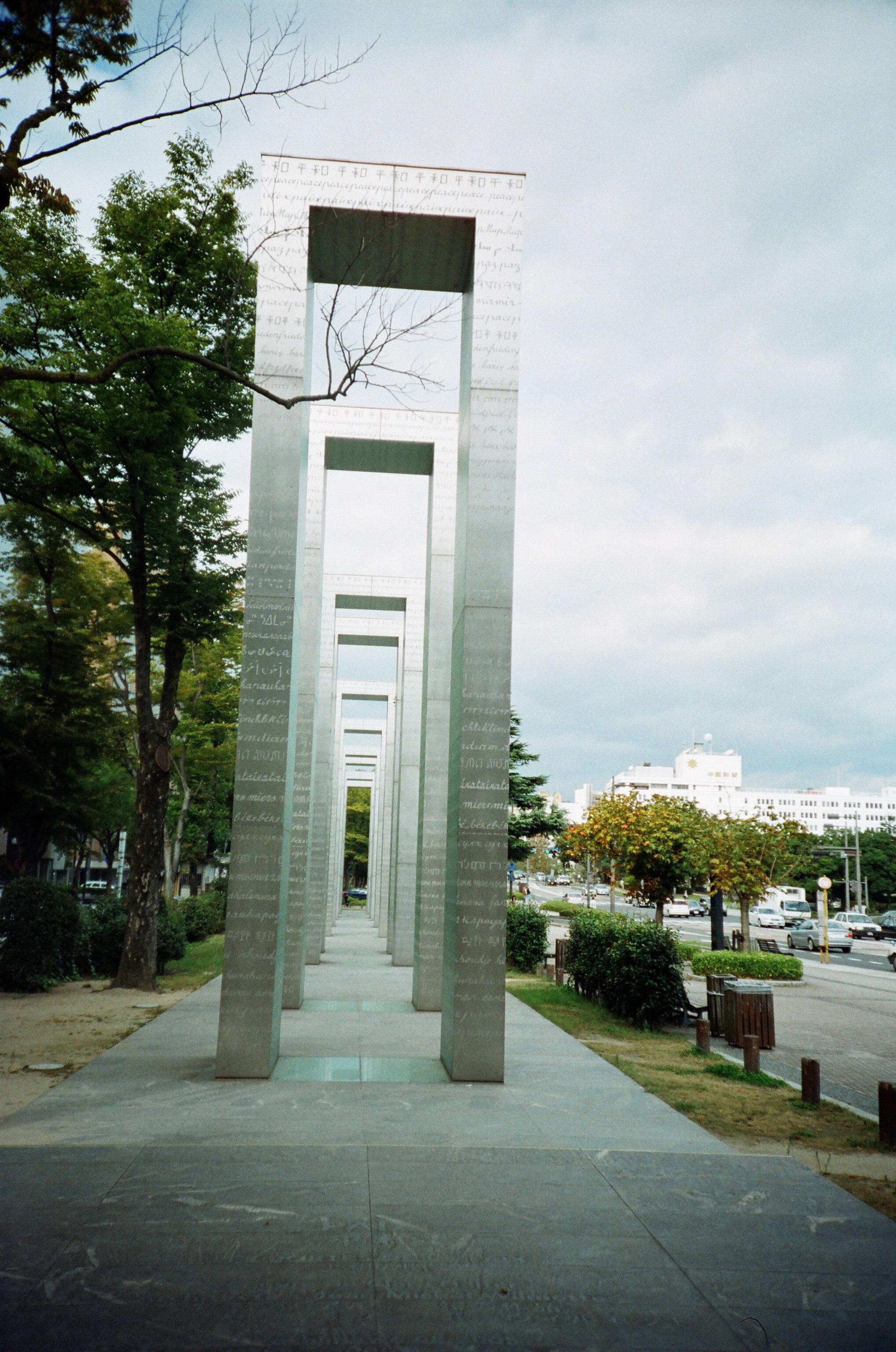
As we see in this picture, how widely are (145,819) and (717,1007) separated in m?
9.12

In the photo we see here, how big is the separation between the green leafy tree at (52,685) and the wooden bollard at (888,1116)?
15901mm

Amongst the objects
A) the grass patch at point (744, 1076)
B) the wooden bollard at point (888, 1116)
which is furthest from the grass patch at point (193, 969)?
the wooden bollard at point (888, 1116)

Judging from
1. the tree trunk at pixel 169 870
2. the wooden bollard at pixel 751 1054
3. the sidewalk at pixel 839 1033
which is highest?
the tree trunk at pixel 169 870

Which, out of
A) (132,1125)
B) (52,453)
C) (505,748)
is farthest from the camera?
(52,453)

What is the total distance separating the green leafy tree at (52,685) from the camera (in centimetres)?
1933

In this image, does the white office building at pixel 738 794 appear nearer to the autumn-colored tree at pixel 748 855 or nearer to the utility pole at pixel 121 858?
the utility pole at pixel 121 858

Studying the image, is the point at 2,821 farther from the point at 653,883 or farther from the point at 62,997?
the point at 653,883

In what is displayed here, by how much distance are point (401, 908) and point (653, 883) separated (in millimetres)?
5670

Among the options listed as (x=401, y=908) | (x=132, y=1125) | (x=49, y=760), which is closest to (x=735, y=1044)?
(x=132, y=1125)

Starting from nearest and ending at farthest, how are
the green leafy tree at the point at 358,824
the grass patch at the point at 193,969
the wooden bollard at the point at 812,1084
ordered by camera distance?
1. the wooden bollard at the point at 812,1084
2. the grass patch at the point at 193,969
3. the green leafy tree at the point at 358,824

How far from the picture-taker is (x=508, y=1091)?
27.7ft

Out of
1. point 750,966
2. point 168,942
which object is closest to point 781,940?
point 750,966

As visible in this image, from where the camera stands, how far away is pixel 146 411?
14312mm

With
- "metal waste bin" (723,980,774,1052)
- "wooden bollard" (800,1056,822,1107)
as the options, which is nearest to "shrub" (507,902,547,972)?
"metal waste bin" (723,980,774,1052)
